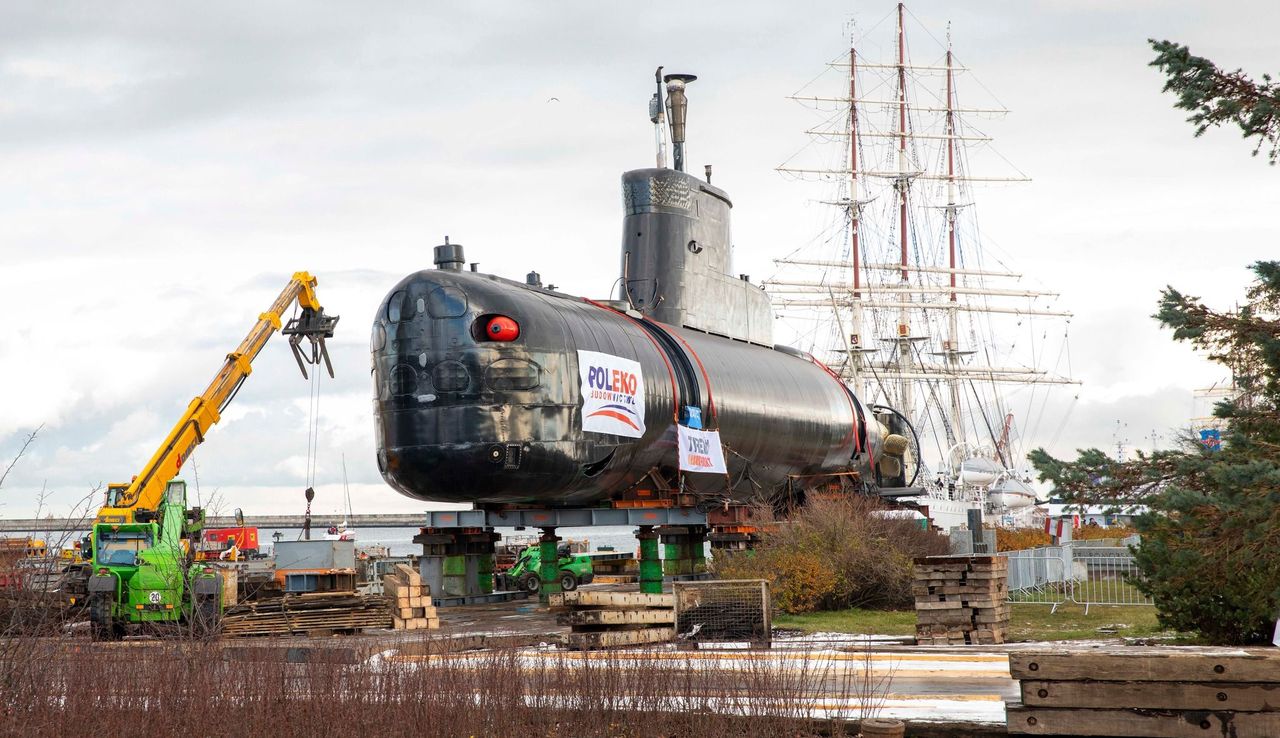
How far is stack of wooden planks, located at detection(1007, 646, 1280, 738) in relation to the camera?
1038 cm

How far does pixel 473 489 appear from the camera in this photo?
945 inches

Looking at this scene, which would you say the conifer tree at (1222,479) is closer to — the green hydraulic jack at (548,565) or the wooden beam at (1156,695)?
the wooden beam at (1156,695)

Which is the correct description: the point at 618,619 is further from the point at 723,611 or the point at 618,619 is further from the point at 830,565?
the point at 830,565

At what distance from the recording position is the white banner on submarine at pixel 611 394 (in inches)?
981

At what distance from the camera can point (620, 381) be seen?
25906 mm

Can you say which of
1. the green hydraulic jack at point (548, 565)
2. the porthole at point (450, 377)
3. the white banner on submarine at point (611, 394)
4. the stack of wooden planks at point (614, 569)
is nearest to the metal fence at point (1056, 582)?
the white banner on submarine at point (611, 394)

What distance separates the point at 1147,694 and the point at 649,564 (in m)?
17.2

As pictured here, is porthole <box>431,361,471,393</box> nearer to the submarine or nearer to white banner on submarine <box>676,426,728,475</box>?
the submarine

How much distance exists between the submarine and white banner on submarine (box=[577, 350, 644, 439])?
4cm

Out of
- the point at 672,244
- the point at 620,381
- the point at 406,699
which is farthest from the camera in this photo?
the point at 672,244

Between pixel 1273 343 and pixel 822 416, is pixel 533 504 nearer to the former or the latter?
pixel 822 416

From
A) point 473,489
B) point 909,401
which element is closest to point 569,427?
point 473,489

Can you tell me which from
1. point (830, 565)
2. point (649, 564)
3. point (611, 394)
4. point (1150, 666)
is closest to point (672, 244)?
point (611, 394)

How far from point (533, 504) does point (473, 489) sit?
3.22m
